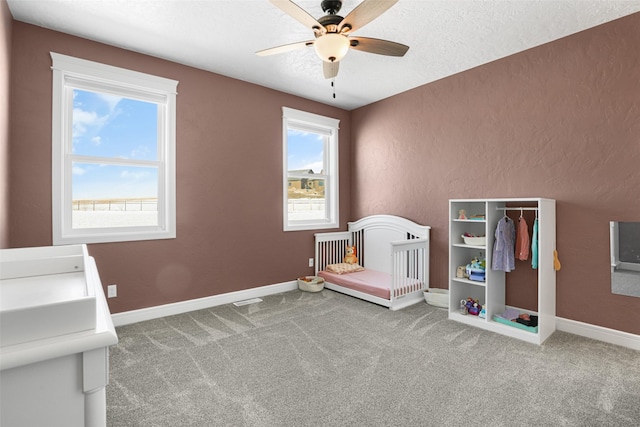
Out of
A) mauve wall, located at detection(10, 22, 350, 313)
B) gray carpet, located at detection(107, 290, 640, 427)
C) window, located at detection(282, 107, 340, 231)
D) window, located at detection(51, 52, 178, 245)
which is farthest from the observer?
window, located at detection(282, 107, 340, 231)

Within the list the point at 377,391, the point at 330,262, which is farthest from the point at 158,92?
the point at 377,391

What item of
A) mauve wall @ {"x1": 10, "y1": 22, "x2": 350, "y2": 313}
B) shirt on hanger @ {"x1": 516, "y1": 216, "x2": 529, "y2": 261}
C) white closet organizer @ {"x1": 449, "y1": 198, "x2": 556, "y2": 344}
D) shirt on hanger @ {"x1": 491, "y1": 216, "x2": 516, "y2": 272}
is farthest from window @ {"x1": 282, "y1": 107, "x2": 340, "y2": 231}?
shirt on hanger @ {"x1": 516, "y1": 216, "x2": 529, "y2": 261}

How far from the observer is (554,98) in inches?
114

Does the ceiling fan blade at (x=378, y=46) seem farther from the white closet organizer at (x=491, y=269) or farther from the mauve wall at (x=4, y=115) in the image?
the mauve wall at (x=4, y=115)

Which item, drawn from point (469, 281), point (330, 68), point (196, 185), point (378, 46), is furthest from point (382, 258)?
point (378, 46)

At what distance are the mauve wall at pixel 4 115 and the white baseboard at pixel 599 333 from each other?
4.64 meters

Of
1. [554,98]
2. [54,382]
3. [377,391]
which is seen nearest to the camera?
[54,382]

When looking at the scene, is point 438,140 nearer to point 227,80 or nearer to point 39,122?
point 227,80

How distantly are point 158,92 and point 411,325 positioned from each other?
11.3 ft

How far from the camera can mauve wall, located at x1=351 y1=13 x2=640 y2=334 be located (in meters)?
2.56

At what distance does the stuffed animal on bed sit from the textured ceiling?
2400 mm

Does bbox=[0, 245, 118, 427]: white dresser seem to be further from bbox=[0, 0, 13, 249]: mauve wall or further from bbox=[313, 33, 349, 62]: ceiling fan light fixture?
bbox=[0, 0, 13, 249]: mauve wall

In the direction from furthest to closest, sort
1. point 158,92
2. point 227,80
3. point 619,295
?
point 227,80
point 158,92
point 619,295

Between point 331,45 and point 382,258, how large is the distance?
3.01 meters
